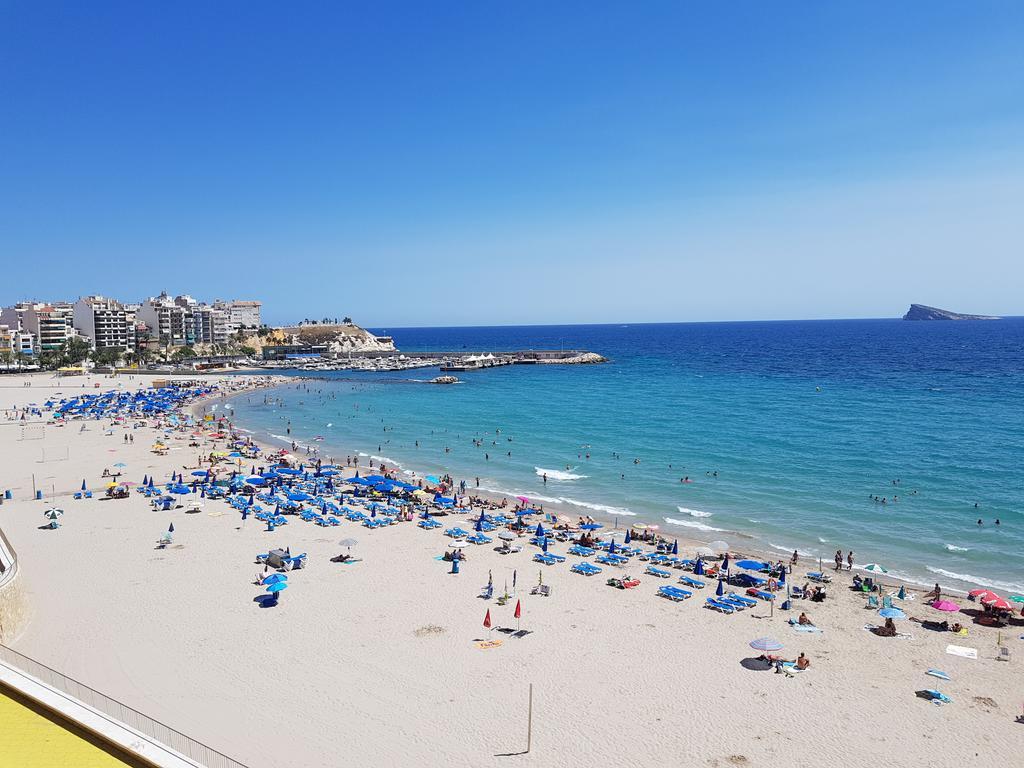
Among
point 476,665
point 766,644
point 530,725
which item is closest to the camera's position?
point 530,725

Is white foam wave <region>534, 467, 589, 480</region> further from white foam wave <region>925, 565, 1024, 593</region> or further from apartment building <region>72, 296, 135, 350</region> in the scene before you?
apartment building <region>72, 296, 135, 350</region>

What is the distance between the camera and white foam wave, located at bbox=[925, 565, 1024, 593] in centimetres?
2331

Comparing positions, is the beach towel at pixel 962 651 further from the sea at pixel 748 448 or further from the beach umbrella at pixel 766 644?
the sea at pixel 748 448

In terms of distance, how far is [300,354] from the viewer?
146625 mm

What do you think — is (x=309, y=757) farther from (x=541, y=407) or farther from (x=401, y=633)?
(x=541, y=407)

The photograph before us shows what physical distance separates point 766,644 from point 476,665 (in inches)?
300

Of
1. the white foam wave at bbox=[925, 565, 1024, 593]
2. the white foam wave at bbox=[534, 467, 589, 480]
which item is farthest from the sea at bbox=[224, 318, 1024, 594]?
the white foam wave at bbox=[534, 467, 589, 480]

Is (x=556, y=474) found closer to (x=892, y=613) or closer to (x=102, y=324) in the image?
(x=892, y=613)

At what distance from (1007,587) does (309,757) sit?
2374 centimetres

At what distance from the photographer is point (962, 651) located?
18125mm

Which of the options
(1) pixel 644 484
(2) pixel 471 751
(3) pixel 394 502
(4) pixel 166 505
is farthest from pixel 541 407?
(2) pixel 471 751

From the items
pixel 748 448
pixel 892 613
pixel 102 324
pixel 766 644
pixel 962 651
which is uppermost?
pixel 102 324

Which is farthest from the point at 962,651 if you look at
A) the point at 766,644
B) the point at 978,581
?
the point at 978,581

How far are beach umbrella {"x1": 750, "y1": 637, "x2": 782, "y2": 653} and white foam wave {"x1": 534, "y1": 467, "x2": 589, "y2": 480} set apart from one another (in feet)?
72.7
